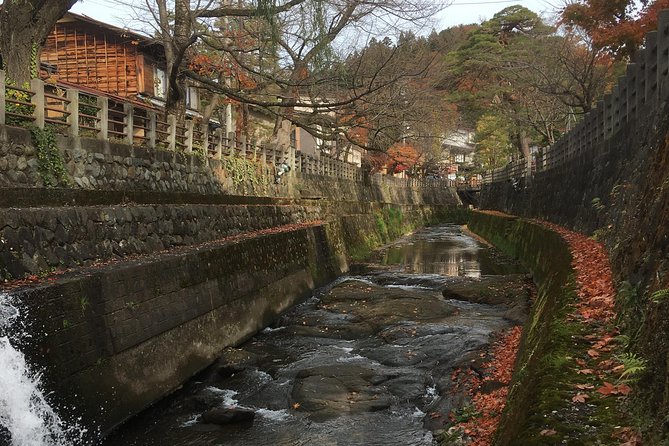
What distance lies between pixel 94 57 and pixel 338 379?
88.9 feet

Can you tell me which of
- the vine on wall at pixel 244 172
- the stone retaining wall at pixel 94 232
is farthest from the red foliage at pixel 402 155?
the stone retaining wall at pixel 94 232

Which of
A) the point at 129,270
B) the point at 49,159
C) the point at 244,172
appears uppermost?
the point at 244,172

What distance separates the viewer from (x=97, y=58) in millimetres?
29125

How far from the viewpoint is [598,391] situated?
3830 millimetres

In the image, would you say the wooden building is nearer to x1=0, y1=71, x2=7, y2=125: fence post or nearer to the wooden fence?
the wooden fence

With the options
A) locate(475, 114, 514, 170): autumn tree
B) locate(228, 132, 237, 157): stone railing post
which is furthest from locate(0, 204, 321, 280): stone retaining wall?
locate(475, 114, 514, 170): autumn tree

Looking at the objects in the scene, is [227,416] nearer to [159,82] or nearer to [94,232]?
[94,232]

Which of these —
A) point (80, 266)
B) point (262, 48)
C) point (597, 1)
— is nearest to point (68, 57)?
point (262, 48)

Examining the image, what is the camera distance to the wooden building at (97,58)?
2895cm

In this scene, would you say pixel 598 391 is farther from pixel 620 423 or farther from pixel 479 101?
pixel 479 101

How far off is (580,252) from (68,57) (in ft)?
95.7

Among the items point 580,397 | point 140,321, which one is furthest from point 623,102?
point 140,321

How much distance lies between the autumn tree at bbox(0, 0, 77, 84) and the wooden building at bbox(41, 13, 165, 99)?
679 inches

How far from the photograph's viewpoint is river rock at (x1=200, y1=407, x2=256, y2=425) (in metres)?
7.73
